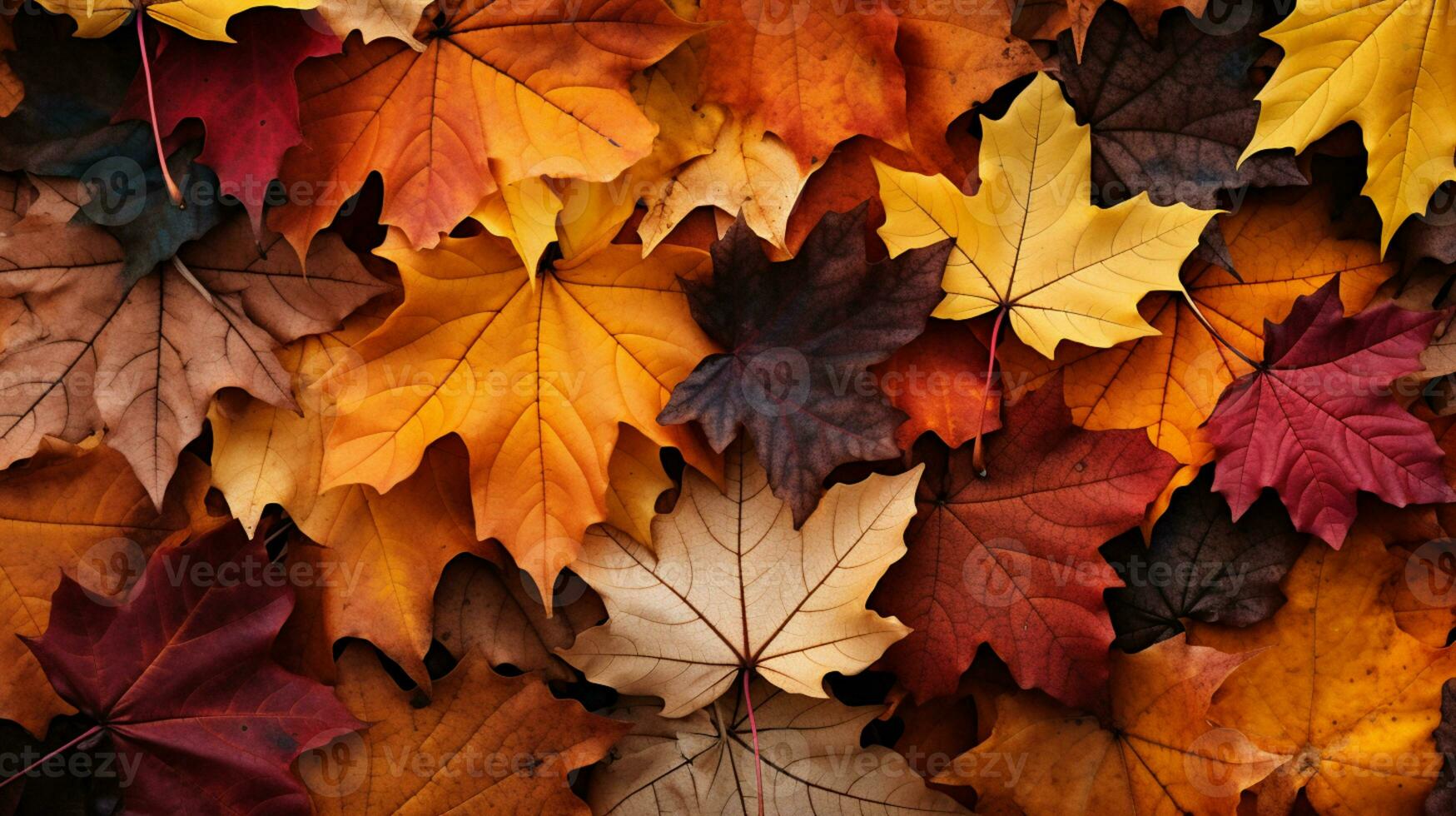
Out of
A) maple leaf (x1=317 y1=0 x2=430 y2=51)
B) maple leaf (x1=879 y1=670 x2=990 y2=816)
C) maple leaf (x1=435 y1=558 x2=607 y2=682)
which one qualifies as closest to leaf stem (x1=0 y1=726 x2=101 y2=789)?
maple leaf (x1=435 y1=558 x2=607 y2=682)

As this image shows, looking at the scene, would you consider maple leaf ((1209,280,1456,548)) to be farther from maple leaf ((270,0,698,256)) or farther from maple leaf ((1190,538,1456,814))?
maple leaf ((270,0,698,256))

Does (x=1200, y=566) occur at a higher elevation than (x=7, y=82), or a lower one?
lower

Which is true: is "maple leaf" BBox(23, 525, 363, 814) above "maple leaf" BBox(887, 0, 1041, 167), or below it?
below

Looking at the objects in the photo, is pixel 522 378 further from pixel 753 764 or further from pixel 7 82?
pixel 7 82

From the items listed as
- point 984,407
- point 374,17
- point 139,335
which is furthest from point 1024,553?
point 139,335

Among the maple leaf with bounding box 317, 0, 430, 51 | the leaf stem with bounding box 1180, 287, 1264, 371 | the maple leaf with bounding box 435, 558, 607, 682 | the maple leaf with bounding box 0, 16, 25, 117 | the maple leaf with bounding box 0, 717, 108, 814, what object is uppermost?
the maple leaf with bounding box 0, 16, 25, 117

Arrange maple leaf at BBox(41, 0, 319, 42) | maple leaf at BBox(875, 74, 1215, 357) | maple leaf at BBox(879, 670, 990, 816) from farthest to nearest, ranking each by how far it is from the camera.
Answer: maple leaf at BBox(879, 670, 990, 816)
maple leaf at BBox(875, 74, 1215, 357)
maple leaf at BBox(41, 0, 319, 42)
